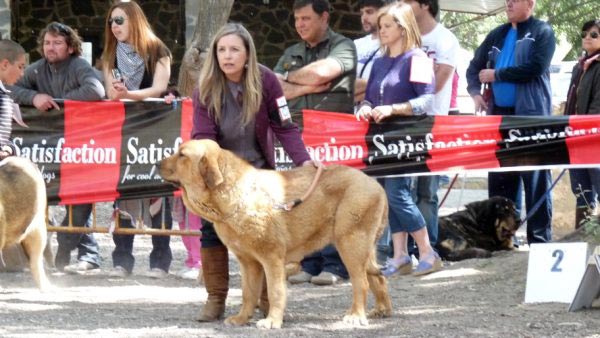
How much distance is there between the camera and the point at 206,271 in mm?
7473

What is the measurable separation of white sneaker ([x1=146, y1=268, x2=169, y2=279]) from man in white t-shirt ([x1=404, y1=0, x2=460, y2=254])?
2323 millimetres

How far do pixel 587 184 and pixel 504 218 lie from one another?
0.92 meters

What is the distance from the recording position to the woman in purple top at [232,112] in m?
7.27

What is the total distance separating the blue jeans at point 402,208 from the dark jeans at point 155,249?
6.69 ft

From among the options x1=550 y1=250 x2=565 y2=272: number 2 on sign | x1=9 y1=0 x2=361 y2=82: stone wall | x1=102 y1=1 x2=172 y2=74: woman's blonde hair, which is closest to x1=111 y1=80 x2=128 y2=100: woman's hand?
x1=102 y1=1 x2=172 y2=74: woman's blonde hair

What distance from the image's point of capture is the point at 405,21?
9211 millimetres

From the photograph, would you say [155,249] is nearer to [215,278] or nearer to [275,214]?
[215,278]

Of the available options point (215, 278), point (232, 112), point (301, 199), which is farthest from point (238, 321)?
point (232, 112)

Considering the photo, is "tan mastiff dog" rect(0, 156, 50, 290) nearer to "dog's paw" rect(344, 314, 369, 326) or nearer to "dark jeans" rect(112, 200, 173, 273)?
"dark jeans" rect(112, 200, 173, 273)

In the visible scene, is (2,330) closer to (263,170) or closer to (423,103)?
(263,170)

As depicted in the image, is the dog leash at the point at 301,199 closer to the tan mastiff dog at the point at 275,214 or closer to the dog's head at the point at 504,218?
the tan mastiff dog at the point at 275,214

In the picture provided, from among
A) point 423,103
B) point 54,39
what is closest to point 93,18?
point 54,39

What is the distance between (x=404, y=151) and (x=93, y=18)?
50.2 ft

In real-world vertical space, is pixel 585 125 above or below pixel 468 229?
above
